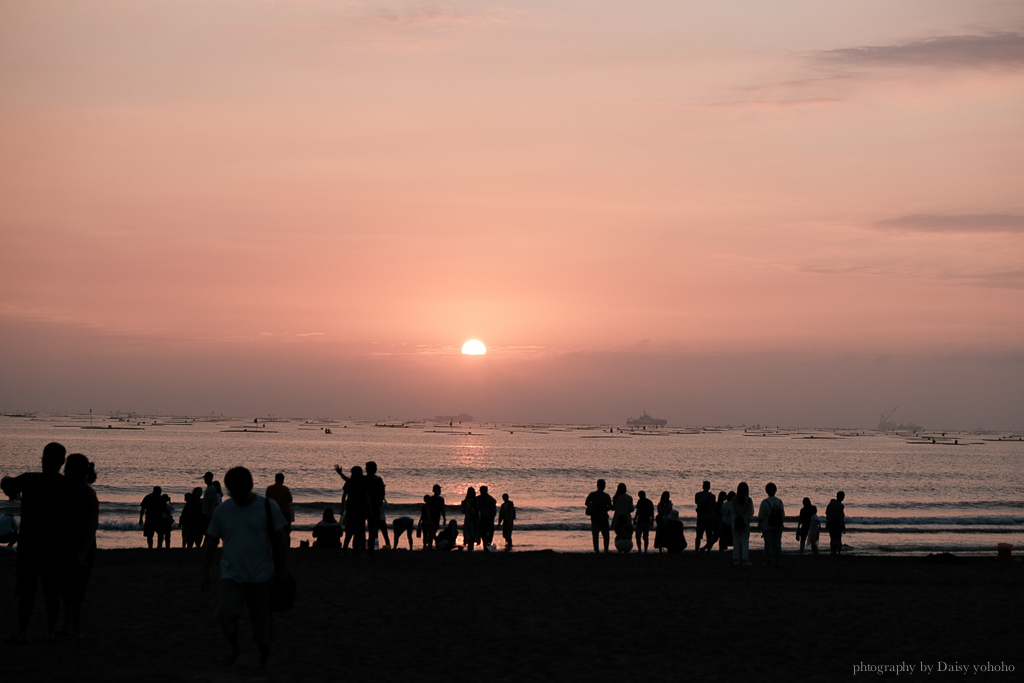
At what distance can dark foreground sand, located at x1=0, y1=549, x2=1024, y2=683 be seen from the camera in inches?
350

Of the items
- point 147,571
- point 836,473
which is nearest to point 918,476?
point 836,473

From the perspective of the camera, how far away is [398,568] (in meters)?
17.1

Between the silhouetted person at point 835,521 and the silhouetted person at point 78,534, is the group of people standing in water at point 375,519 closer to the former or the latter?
the silhouetted person at point 78,534

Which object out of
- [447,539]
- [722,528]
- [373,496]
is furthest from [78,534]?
[722,528]

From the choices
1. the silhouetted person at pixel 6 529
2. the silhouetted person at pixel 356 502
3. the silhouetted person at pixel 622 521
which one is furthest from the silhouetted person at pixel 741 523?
the silhouetted person at pixel 6 529

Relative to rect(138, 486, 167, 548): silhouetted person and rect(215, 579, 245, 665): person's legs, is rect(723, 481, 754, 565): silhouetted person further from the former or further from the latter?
rect(138, 486, 167, 548): silhouetted person

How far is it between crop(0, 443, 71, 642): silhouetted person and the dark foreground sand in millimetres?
661

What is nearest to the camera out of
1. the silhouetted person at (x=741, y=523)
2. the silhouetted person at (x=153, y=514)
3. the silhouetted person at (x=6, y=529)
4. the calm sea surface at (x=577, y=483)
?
the silhouetted person at (x=741, y=523)

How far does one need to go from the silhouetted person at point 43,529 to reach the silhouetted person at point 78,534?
9 centimetres

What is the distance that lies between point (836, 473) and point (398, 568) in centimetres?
8043

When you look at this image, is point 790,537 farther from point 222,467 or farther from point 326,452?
point 326,452

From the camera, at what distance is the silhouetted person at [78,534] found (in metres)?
9.52

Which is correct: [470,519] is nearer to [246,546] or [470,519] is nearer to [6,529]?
[6,529]

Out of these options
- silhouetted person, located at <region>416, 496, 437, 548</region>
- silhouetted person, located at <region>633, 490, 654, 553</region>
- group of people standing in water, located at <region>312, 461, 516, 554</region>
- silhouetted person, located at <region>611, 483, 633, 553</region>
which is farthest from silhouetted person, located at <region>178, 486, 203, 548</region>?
silhouetted person, located at <region>633, 490, 654, 553</region>
